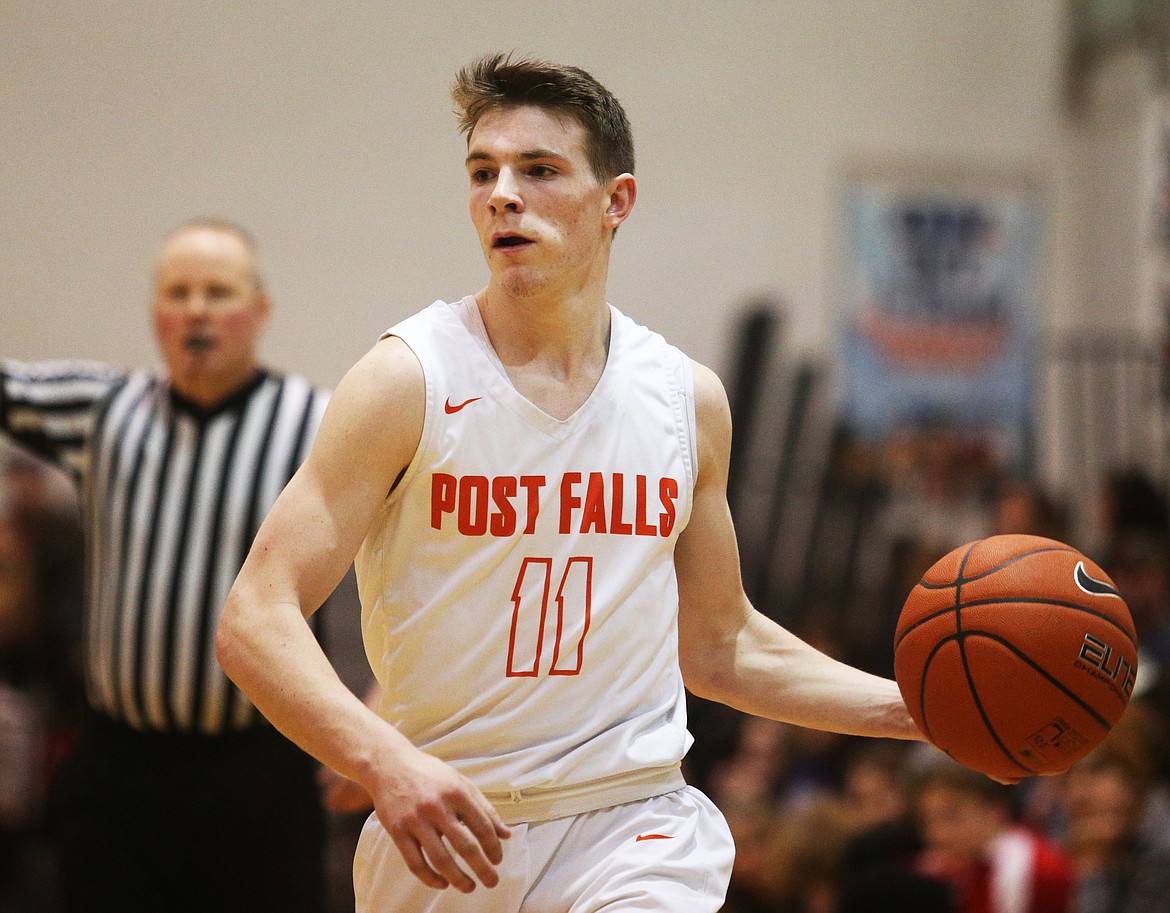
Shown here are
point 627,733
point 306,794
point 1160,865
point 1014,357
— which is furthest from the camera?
point 1014,357

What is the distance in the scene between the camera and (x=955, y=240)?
34.0ft

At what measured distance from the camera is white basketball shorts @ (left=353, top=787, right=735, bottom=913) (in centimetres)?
240

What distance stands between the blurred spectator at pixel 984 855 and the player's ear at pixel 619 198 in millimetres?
2941

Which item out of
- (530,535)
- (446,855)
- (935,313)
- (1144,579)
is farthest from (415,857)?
(935,313)

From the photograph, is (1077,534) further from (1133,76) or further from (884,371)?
(1133,76)

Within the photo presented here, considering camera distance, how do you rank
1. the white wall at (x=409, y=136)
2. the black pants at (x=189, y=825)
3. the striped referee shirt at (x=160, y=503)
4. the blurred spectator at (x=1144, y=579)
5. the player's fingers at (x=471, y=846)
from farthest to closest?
the white wall at (x=409, y=136)
the blurred spectator at (x=1144, y=579)
the striped referee shirt at (x=160, y=503)
the black pants at (x=189, y=825)
the player's fingers at (x=471, y=846)

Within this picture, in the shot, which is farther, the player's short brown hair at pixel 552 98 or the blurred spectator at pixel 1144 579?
the blurred spectator at pixel 1144 579

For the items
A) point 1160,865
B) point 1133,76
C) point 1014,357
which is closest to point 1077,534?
point 1014,357

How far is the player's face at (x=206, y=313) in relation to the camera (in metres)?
4.00

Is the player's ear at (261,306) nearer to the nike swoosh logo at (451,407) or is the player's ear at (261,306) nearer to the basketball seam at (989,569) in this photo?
the nike swoosh logo at (451,407)

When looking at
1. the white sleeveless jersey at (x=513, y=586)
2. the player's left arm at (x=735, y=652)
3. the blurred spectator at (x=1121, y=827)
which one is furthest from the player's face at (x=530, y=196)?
Result: the blurred spectator at (x=1121, y=827)

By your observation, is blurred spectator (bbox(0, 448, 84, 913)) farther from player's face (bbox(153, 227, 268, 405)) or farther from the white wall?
player's face (bbox(153, 227, 268, 405))

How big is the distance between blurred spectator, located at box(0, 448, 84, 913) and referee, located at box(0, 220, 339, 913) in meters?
2.73

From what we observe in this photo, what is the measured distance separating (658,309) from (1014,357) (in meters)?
2.60
